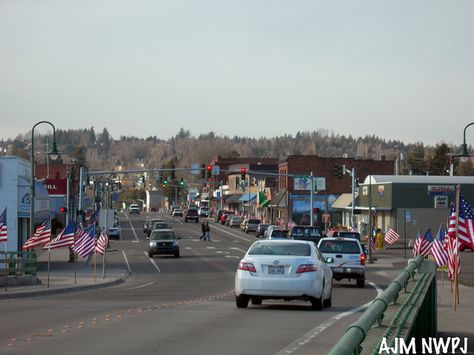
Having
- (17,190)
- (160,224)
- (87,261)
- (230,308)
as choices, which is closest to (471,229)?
(230,308)

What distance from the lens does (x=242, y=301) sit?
2117cm

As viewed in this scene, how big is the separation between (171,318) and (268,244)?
338 centimetres

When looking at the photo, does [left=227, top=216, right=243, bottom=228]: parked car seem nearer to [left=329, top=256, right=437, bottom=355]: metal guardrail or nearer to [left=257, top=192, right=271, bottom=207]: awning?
[left=257, top=192, right=271, bottom=207]: awning

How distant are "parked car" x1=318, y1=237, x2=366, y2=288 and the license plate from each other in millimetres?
11527

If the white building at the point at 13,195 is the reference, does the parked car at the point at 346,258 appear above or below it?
below

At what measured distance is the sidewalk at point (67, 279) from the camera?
29.7 metres

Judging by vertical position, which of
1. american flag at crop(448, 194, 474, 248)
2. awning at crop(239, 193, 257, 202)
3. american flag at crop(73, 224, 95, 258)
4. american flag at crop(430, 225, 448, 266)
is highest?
american flag at crop(448, 194, 474, 248)

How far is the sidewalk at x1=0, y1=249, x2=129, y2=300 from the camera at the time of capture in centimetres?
2975

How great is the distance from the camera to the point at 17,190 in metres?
46.5

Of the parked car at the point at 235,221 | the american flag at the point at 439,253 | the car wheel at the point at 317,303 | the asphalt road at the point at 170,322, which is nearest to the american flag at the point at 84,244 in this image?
the asphalt road at the point at 170,322

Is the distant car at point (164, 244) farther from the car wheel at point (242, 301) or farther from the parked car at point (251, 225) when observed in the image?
the parked car at point (251, 225)

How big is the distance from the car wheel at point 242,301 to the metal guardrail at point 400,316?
24.9 feet

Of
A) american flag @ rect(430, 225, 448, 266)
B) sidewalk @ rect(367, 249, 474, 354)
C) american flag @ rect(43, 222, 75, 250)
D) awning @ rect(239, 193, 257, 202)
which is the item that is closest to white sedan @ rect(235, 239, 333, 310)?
sidewalk @ rect(367, 249, 474, 354)

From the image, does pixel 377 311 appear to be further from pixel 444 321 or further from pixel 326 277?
pixel 326 277
